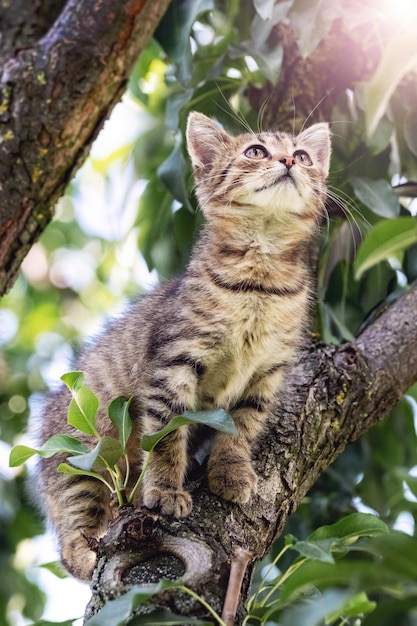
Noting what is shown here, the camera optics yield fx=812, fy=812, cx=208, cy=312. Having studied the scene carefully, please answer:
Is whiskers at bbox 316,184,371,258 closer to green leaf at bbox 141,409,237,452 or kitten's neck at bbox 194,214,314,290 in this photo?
kitten's neck at bbox 194,214,314,290

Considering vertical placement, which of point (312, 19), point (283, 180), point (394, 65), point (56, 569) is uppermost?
point (312, 19)

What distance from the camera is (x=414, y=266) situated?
4.08m

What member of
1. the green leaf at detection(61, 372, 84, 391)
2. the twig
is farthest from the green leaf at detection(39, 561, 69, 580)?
the twig

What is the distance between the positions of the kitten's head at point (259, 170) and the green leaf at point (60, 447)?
164 centimetres

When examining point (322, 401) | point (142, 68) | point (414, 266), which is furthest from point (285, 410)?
point (142, 68)

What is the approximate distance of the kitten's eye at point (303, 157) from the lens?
157 inches

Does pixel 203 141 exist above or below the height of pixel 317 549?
above

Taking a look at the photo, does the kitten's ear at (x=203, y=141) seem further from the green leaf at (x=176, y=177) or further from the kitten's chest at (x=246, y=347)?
the kitten's chest at (x=246, y=347)

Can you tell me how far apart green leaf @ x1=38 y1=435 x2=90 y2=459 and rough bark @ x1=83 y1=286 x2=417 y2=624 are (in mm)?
267

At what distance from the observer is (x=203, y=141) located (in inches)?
165

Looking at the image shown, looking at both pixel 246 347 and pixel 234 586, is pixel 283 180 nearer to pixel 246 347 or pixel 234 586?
pixel 246 347

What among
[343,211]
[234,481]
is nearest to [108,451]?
[234,481]

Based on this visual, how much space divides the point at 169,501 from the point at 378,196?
5.99 ft

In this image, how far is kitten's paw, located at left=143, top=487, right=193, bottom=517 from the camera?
283 centimetres
